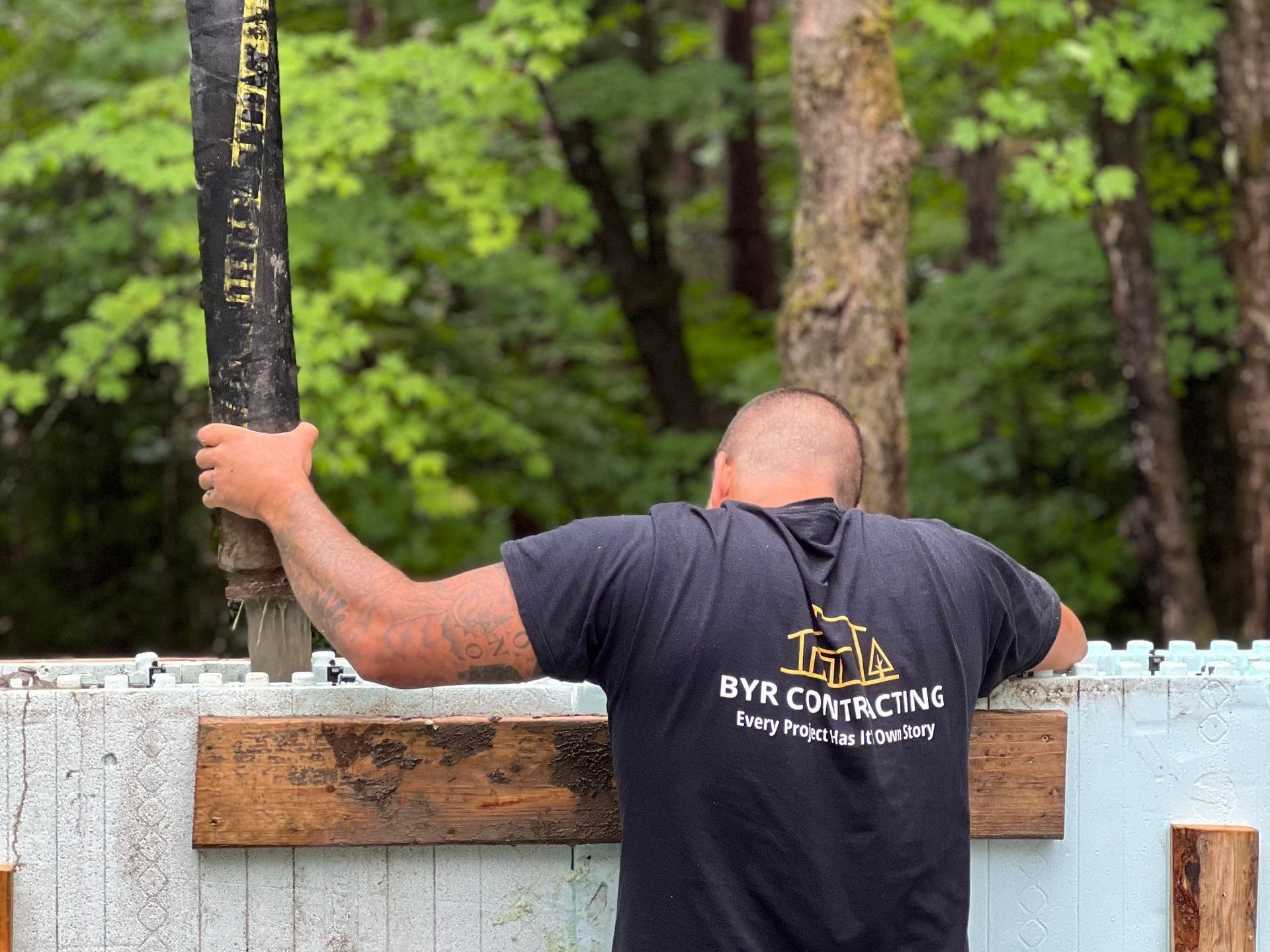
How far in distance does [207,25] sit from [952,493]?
7.20 metres

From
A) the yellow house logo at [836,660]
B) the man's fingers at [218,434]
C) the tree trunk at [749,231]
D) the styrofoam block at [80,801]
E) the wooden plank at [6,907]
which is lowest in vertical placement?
the wooden plank at [6,907]

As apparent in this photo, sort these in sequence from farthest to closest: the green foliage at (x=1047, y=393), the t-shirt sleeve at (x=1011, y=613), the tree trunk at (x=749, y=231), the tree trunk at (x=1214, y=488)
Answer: the tree trunk at (x=749, y=231) < the tree trunk at (x=1214, y=488) < the green foliage at (x=1047, y=393) < the t-shirt sleeve at (x=1011, y=613)

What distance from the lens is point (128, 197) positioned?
813 centimetres

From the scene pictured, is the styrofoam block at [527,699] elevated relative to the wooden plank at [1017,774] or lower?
elevated

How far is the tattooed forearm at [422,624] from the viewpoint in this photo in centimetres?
219

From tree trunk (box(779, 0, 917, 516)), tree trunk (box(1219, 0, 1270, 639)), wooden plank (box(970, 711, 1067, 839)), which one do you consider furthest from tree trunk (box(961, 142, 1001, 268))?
wooden plank (box(970, 711, 1067, 839))

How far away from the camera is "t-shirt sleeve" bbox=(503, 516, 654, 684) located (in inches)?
84.6

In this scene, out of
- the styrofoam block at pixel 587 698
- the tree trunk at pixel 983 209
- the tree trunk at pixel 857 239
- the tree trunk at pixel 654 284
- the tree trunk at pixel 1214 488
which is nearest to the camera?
the styrofoam block at pixel 587 698

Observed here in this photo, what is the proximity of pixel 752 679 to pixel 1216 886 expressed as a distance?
4.18ft

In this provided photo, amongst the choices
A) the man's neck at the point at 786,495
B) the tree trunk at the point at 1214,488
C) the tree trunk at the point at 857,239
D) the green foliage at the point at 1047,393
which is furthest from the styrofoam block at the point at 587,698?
the tree trunk at the point at 1214,488

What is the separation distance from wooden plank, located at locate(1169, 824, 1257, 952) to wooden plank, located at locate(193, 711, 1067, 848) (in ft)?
1.56

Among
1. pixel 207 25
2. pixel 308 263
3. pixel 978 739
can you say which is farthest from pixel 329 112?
pixel 978 739

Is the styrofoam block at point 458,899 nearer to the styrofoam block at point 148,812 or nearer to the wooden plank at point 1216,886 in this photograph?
the styrofoam block at point 148,812

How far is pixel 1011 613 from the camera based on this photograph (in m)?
2.39
